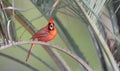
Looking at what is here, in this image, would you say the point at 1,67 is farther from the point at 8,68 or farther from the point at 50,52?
the point at 50,52

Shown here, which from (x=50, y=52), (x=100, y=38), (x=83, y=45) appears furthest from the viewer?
(x=83, y=45)

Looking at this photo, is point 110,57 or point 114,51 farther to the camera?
point 114,51

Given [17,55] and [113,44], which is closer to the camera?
[113,44]

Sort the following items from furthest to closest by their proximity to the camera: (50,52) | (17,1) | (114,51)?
(17,1) < (114,51) < (50,52)

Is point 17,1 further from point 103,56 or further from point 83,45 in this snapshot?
point 103,56

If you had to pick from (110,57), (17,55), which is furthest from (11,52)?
(110,57)

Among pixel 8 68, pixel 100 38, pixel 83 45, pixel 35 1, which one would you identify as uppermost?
pixel 35 1

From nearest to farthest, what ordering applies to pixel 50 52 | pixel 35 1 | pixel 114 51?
pixel 35 1 → pixel 50 52 → pixel 114 51

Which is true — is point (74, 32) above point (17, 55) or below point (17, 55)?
above

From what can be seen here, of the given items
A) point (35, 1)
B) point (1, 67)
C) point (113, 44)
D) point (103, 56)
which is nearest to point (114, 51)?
point (113, 44)
